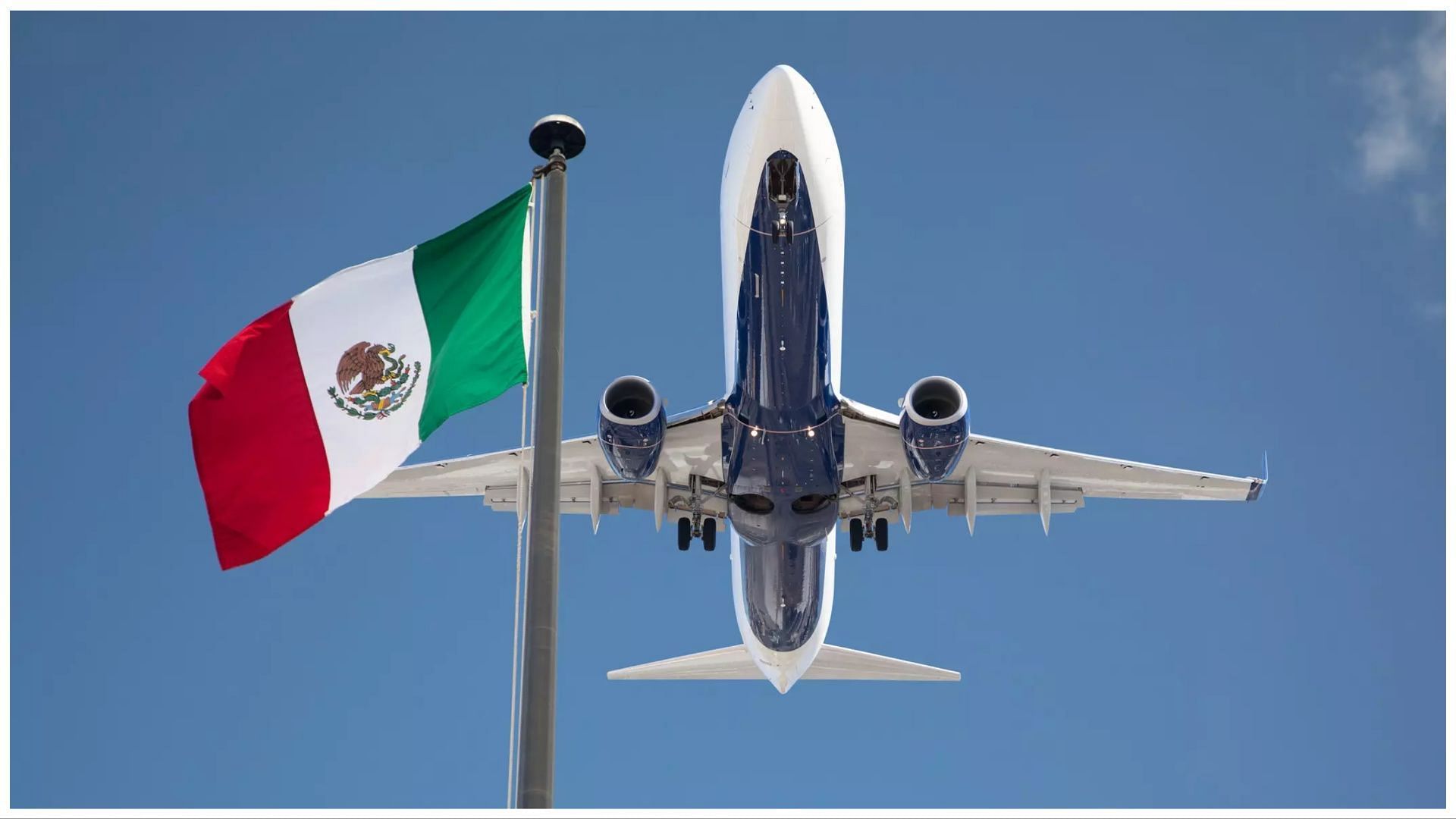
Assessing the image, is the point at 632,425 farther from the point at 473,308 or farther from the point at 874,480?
the point at 473,308

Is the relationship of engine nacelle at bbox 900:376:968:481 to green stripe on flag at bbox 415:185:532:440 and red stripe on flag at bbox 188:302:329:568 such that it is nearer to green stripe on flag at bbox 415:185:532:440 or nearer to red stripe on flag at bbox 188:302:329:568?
green stripe on flag at bbox 415:185:532:440

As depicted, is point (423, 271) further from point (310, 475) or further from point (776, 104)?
point (776, 104)

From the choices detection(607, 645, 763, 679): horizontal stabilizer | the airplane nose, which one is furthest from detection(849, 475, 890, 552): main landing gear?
the airplane nose

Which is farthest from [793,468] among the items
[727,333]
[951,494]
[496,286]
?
[496,286]

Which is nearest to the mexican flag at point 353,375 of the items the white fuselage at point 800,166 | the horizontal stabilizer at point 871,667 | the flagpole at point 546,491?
the flagpole at point 546,491

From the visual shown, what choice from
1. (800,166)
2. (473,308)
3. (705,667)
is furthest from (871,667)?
(473,308)

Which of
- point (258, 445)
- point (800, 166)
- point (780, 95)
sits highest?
point (780, 95)
